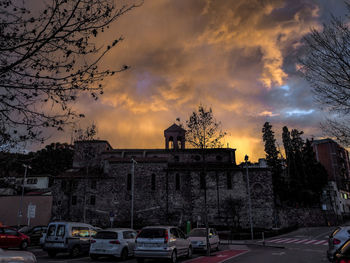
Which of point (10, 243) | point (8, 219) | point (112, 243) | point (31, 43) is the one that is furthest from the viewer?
point (8, 219)

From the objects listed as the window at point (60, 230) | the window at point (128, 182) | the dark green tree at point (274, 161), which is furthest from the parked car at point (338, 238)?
the dark green tree at point (274, 161)

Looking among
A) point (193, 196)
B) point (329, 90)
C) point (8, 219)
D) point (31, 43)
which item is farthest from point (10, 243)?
point (193, 196)

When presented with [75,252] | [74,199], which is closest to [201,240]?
[75,252]

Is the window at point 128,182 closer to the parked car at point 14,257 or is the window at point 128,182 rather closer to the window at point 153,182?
the window at point 153,182

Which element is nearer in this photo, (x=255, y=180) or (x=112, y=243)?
(x=112, y=243)

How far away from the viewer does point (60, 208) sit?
40.1m

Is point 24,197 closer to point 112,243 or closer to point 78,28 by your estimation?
point 112,243

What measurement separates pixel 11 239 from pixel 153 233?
40.4 ft

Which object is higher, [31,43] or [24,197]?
[31,43]

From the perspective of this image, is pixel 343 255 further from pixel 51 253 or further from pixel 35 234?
pixel 35 234

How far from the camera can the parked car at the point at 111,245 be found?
12.5 m

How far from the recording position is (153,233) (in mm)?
11781

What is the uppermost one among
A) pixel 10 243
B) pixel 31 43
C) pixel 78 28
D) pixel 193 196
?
pixel 78 28

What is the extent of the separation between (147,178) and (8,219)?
21.0 m
